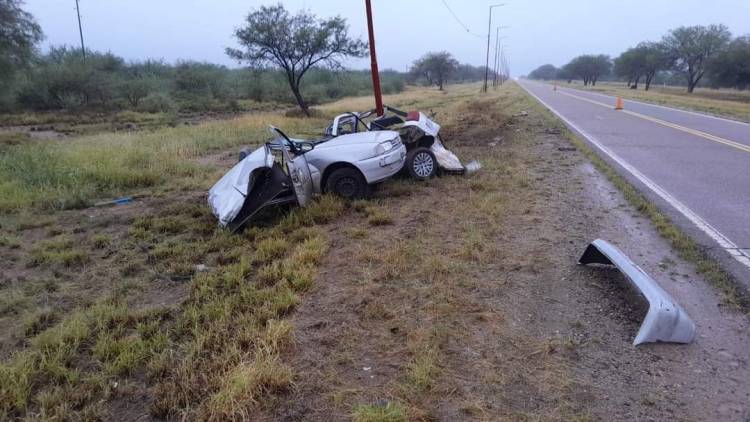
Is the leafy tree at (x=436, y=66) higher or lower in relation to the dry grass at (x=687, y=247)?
higher

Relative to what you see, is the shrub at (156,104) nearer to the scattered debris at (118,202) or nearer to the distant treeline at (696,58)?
the scattered debris at (118,202)

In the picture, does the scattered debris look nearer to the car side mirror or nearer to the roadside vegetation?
the car side mirror

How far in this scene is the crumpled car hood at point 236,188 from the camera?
608 centimetres

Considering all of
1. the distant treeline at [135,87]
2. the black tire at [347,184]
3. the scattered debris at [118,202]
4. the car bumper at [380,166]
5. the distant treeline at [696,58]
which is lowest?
the scattered debris at [118,202]

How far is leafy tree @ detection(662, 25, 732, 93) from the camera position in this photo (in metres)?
61.6

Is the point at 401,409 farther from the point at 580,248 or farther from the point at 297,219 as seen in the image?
the point at 297,219

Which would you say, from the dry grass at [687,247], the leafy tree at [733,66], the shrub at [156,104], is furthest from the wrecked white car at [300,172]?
the leafy tree at [733,66]

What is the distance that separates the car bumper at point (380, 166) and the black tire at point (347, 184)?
0.11m

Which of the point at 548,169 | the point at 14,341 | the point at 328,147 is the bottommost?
the point at 14,341

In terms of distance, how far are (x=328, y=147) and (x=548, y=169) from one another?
4554 millimetres

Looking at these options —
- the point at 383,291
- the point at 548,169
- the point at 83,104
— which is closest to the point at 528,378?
the point at 383,291

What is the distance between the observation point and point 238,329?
11.6 ft

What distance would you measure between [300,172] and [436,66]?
87391 millimetres

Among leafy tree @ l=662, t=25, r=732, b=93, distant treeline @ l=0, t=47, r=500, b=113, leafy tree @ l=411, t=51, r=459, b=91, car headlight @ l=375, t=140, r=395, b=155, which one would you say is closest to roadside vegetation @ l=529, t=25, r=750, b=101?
leafy tree @ l=662, t=25, r=732, b=93
